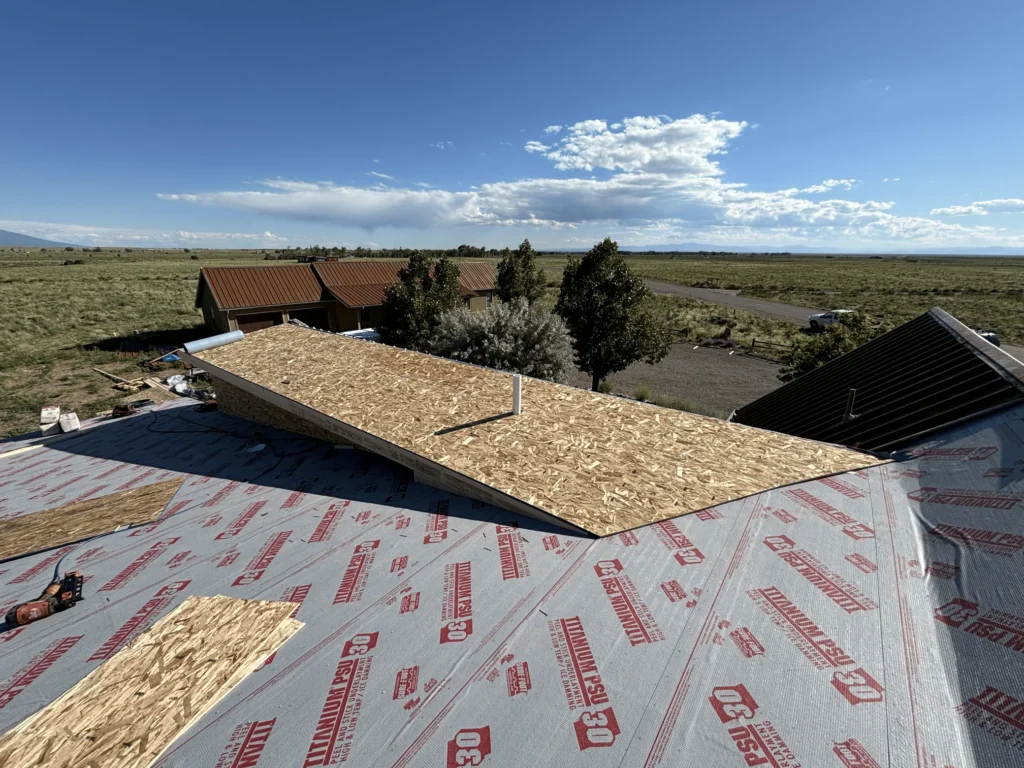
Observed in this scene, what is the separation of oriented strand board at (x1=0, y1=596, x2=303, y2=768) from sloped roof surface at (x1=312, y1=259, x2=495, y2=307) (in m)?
27.6

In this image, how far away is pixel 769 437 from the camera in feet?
26.0

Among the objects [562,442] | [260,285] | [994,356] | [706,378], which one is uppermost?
[260,285]

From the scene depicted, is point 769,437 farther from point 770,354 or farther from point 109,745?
point 770,354

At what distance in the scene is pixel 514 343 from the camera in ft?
53.0

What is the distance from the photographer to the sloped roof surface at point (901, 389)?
7.96m

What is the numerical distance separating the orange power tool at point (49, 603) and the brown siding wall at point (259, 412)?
4.70 metres

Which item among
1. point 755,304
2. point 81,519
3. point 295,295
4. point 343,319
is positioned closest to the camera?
point 81,519

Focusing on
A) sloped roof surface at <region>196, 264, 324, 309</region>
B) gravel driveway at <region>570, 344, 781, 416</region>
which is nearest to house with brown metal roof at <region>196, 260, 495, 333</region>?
sloped roof surface at <region>196, 264, 324, 309</region>

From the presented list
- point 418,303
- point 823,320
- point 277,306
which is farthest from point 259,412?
point 823,320

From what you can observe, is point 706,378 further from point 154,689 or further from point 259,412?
point 154,689

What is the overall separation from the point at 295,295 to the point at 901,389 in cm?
3203

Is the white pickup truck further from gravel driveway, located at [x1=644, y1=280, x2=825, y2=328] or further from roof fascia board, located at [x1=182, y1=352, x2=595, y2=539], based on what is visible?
roof fascia board, located at [x1=182, y1=352, x2=595, y2=539]

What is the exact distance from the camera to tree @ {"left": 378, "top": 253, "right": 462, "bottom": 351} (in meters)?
23.3

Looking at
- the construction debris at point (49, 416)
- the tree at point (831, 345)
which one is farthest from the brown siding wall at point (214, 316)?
the tree at point (831, 345)
